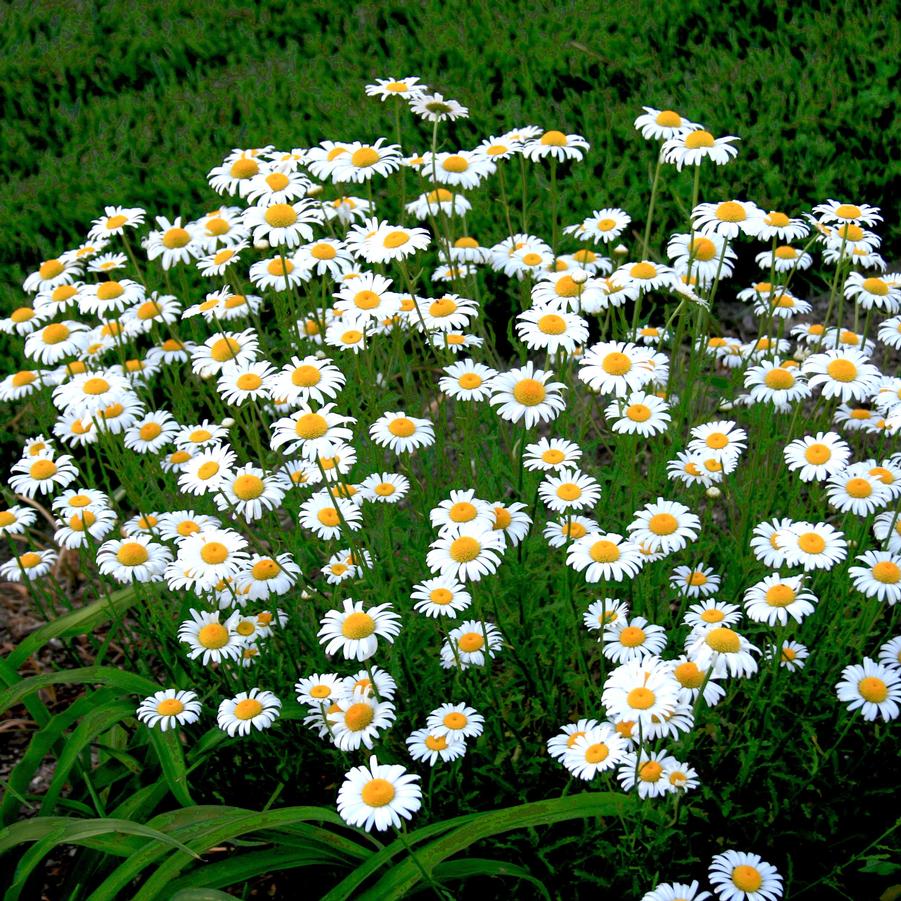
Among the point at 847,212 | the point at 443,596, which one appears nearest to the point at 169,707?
the point at 443,596

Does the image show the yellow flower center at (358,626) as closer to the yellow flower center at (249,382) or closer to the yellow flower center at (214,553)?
the yellow flower center at (214,553)

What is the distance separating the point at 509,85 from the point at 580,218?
147 cm

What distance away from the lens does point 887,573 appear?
2.66m

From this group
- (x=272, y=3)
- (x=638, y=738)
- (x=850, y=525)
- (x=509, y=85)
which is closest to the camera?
(x=638, y=738)

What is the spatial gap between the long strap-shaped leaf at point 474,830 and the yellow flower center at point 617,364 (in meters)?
1.07

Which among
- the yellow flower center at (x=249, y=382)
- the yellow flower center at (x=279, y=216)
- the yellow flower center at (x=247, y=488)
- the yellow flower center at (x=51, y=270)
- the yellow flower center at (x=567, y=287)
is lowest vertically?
the yellow flower center at (x=247, y=488)

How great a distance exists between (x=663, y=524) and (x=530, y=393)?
0.48 metres

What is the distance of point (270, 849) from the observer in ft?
8.85

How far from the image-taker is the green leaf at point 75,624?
3.18m

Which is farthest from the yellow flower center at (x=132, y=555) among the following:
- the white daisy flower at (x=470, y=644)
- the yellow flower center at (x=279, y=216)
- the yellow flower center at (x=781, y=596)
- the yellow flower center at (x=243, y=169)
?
the yellow flower center at (x=781, y=596)

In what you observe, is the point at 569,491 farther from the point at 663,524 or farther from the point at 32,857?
the point at 32,857

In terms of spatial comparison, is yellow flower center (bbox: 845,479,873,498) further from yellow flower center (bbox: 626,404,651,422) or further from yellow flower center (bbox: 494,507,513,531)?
Answer: yellow flower center (bbox: 494,507,513,531)

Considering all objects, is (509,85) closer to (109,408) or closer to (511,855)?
(109,408)

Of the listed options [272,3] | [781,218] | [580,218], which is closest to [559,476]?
[781,218]
